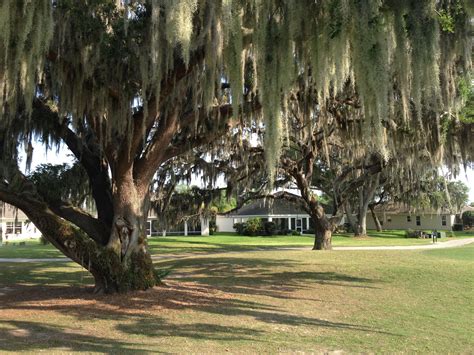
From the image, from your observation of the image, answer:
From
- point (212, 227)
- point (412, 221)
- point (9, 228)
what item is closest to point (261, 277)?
point (9, 228)

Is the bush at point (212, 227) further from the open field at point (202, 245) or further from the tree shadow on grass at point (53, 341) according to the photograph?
the tree shadow on grass at point (53, 341)

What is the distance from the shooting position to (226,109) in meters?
9.66

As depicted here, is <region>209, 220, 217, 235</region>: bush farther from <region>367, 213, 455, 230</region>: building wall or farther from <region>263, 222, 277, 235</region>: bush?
<region>367, 213, 455, 230</region>: building wall

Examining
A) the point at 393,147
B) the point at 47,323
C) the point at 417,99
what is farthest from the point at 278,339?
the point at 393,147

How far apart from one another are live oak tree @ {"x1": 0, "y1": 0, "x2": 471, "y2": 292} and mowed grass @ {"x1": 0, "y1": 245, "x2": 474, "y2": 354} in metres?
1.38

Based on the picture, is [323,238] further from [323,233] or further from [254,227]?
[254,227]

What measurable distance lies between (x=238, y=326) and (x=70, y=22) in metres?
5.19

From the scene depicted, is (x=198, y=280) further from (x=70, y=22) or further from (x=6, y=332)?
(x=70, y=22)

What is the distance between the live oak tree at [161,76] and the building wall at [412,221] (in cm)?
4449

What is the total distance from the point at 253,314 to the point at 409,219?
50046mm

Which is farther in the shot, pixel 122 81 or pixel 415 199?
pixel 415 199

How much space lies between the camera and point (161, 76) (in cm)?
709

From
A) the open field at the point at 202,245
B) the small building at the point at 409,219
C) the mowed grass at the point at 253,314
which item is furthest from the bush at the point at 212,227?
the mowed grass at the point at 253,314

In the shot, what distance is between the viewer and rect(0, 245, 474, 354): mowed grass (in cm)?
553
